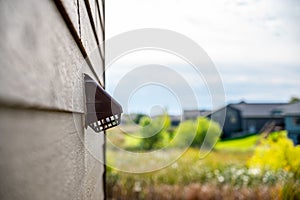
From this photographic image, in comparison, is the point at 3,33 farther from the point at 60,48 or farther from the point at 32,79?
the point at 60,48

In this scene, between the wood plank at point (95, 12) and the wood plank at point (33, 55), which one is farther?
the wood plank at point (95, 12)

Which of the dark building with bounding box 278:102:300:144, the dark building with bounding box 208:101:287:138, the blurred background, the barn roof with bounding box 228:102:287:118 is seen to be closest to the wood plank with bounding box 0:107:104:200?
the blurred background

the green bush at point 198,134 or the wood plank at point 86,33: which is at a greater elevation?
the wood plank at point 86,33

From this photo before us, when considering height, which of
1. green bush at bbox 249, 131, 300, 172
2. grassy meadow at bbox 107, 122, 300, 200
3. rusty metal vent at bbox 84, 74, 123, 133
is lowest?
grassy meadow at bbox 107, 122, 300, 200

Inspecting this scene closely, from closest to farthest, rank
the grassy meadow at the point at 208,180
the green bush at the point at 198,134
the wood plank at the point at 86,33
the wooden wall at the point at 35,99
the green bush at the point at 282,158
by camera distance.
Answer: the wooden wall at the point at 35,99, the wood plank at the point at 86,33, the grassy meadow at the point at 208,180, the green bush at the point at 282,158, the green bush at the point at 198,134

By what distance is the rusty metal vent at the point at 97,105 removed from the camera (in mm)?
714

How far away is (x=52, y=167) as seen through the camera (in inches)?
14.4

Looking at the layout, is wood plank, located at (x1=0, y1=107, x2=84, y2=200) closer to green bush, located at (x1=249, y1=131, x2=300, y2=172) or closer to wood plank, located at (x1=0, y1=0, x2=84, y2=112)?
wood plank, located at (x1=0, y1=0, x2=84, y2=112)

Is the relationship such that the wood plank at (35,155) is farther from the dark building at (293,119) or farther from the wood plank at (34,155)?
the dark building at (293,119)

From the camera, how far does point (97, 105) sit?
0.73 metres

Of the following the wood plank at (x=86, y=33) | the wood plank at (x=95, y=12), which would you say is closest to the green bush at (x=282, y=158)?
the wood plank at (x=95, y=12)

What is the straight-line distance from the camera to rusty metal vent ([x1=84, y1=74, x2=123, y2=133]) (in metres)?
0.71

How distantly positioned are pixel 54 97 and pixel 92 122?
1.25 feet

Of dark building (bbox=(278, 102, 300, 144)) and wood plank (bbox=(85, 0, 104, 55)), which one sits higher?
wood plank (bbox=(85, 0, 104, 55))
